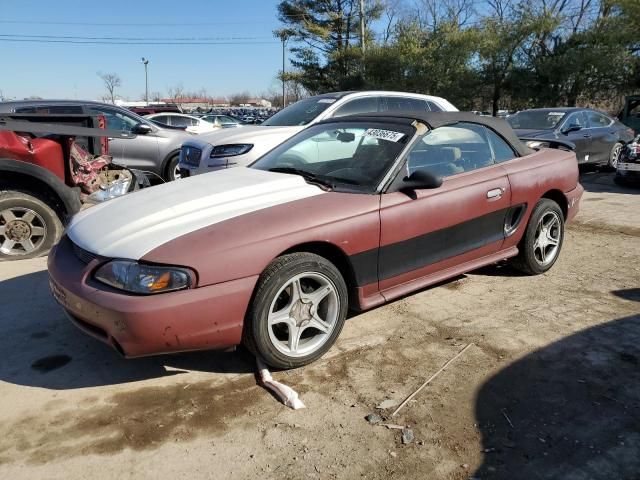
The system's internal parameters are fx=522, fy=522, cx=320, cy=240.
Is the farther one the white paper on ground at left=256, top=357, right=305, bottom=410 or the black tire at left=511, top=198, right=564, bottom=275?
the black tire at left=511, top=198, right=564, bottom=275

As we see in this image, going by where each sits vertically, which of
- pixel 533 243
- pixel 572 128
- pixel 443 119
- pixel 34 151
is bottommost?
pixel 533 243

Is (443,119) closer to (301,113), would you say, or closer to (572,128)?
(301,113)

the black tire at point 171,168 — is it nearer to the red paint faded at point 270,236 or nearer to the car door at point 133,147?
the car door at point 133,147

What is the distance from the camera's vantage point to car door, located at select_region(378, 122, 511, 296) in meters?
3.49

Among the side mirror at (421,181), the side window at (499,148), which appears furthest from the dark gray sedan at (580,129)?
the side mirror at (421,181)

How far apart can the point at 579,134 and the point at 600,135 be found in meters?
0.92

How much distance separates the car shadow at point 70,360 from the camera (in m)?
3.09

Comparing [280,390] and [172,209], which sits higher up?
[172,209]

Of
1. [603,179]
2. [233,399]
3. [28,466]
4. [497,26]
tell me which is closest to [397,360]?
[233,399]

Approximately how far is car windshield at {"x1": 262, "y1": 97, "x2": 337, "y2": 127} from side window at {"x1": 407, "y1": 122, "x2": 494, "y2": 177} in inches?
137

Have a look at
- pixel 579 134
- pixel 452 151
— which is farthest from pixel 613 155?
pixel 452 151

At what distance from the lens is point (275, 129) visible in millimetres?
7137

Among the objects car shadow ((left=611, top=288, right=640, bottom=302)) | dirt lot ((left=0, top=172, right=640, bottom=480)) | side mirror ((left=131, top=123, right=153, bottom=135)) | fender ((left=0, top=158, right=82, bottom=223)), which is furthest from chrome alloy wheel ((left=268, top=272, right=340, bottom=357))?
side mirror ((left=131, top=123, right=153, bottom=135))

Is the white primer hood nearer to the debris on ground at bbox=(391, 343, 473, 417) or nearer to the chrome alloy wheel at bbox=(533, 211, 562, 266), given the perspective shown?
the debris on ground at bbox=(391, 343, 473, 417)
